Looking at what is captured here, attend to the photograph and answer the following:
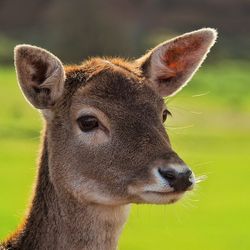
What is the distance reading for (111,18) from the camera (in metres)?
65.9

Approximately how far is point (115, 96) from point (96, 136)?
1.27 ft

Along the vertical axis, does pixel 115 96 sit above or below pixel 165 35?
below

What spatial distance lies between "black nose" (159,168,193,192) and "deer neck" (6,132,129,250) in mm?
805

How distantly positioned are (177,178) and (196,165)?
5.37 m

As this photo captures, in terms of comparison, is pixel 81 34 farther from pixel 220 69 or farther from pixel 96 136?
pixel 96 136

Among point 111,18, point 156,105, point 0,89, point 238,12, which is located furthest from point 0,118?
point 238,12

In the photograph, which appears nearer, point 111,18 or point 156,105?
point 156,105

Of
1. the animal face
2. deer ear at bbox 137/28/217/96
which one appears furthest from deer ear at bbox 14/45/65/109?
deer ear at bbox 137/28/217/96

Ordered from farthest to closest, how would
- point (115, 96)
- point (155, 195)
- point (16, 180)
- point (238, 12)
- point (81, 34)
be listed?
1. point (238, 12)
2. point (81, 34)
3. point (16, 180)
4. point (115, 96)
5. point (155, 195)

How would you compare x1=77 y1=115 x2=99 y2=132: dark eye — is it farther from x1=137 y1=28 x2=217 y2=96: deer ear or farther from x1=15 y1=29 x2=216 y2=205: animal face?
x1=137 y1=28 x2=217 y2=96: deer ear

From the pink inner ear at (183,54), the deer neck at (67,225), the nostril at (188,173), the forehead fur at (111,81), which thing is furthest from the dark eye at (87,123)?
the pink inner ear at (183,54)

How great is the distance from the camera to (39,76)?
10.3 meters

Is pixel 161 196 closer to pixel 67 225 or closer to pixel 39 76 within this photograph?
pixel 67 225

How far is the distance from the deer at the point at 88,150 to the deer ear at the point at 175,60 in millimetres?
348
